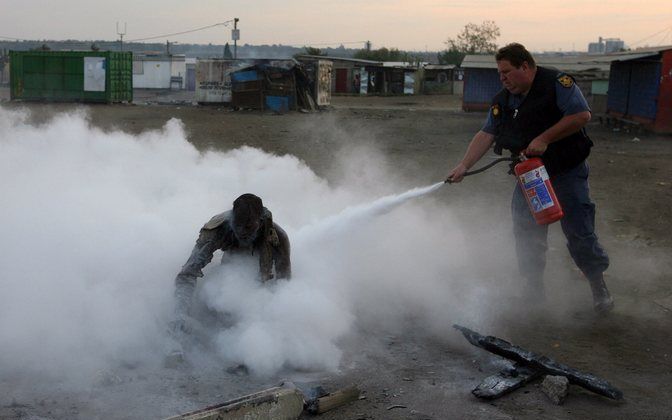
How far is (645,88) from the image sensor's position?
1980 centimetres

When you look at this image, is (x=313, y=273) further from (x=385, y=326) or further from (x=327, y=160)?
(x=327, y=160)

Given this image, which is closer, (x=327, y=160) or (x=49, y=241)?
(x=49, y=241)

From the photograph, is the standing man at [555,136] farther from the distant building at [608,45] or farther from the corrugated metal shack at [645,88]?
the distant building at [608,45]

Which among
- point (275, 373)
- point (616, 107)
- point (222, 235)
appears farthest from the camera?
point (616, 107)

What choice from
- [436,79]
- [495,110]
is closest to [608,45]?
[436,79]

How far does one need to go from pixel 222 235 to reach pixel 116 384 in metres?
1.21

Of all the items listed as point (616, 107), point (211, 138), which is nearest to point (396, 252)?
point (211, 138)

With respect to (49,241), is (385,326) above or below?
below

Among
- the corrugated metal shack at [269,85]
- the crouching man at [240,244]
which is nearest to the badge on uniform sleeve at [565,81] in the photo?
the crouching man at [240,244]

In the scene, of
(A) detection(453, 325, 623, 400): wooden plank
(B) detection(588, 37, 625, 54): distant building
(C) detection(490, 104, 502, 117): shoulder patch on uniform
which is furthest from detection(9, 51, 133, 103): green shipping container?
(B) detection(588, 37, 625, 54): distant building

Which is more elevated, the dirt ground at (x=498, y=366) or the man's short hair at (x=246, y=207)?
the man's short hair at (x=246, y=207)

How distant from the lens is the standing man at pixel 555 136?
17.2 ft

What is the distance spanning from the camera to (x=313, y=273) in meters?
5.41

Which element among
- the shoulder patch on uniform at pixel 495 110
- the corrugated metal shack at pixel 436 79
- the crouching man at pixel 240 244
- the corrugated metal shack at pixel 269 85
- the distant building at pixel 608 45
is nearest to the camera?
the crouching man at pixel 240 244
